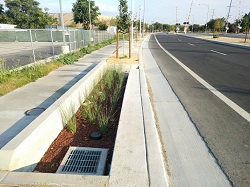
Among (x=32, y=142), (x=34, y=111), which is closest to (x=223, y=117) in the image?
(x=32, y=142)

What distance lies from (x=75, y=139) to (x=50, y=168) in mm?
791

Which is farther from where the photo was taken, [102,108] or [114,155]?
[102,108]

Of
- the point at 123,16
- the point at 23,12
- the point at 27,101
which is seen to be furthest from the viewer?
the point at 23,12

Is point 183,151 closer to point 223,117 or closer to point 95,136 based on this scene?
point 95,136

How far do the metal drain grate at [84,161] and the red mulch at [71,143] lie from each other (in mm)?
94

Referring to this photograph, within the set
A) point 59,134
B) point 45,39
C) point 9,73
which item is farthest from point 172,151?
point 45,39

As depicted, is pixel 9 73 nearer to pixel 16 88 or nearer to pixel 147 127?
pixel 16 88

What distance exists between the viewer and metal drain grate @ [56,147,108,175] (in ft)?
8.95

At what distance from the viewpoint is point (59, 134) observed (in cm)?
360

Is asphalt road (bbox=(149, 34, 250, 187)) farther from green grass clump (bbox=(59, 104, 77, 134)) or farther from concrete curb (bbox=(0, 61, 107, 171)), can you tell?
concrete curb (bbox=(0, 61, 107, 171))

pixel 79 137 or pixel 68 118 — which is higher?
pixel 68 118

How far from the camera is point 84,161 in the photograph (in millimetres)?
2932

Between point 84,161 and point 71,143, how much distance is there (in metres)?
0.56

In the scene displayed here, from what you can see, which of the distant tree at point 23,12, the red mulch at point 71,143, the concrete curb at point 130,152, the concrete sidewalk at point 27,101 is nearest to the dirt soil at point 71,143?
the red mulch at point 71,143
